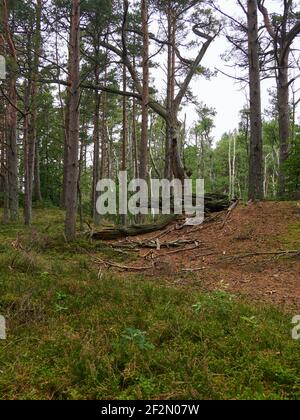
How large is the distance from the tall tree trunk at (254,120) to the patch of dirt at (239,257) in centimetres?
77

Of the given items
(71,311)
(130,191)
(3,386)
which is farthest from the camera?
A: (130,191)

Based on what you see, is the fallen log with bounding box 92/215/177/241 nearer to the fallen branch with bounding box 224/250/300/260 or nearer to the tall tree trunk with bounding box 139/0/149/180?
the tall tree trunk with bounding box 139/0/149/180

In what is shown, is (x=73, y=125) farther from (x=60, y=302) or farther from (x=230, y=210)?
(x=60, y=302)

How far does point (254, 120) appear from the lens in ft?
38.4

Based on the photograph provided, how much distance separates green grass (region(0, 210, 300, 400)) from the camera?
11.5ft

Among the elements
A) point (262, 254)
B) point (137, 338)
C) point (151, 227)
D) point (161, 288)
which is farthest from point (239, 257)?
point (137, 338)

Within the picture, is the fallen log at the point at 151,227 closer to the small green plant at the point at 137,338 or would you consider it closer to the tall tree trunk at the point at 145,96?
the tall tree trunk at the point at 145,96

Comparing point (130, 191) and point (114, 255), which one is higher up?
point (130, 191)

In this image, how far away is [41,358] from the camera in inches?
159
